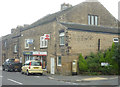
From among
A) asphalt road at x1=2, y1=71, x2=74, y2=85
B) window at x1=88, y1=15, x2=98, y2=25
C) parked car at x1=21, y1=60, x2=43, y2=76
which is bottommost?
asphalt road at x1=2, y1=71, x2=74, y2=85

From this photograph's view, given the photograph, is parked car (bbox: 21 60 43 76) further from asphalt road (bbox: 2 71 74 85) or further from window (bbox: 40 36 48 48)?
window (bbox: 40 36 48 48)

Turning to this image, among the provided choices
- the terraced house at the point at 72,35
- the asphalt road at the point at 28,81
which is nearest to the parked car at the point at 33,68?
the asphalt road at the point at 28,81

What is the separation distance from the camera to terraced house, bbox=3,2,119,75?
943 inches

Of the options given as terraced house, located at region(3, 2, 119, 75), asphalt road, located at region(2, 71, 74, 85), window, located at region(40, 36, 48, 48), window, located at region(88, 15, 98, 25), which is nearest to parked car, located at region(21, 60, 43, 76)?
asphalt road, located at region(2, 71, 74, 85)

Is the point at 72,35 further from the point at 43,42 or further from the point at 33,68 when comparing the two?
the point at 43,42

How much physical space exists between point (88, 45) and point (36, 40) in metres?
9.43

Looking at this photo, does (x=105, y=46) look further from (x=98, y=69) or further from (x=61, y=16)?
(x=61, y=16)

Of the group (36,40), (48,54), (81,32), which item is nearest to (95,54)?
(81,32)

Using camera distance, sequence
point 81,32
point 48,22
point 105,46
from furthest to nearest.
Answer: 1. point 48,22
2. point 105,46
3. point 81,32

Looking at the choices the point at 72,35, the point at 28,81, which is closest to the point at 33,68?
the point at 28,81

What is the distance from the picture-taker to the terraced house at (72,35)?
23953 millimetres

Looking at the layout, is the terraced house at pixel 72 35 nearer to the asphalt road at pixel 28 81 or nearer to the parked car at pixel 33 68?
the parked car at pixel 33 68

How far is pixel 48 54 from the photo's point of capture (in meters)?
27.6

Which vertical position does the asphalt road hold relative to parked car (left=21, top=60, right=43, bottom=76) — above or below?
below
